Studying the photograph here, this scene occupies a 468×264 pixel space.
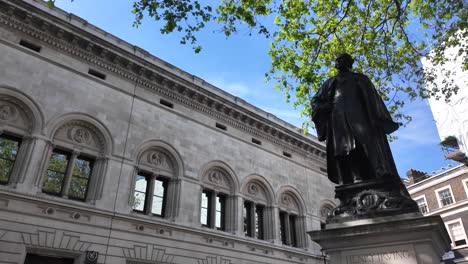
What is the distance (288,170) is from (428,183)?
17.5 meters

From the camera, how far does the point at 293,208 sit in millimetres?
24172

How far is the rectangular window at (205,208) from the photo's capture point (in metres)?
19.0

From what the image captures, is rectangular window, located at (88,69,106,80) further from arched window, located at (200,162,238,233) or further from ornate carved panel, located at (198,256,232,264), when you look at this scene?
ornate carved panel, located at (198,256,232,264)

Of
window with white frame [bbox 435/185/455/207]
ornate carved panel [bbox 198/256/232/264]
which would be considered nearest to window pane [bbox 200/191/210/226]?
ornate carved panel [bbox 198/256/232/264]

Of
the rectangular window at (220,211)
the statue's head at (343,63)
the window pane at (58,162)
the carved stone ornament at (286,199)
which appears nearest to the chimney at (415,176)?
the carved stone ornament at (286,199)

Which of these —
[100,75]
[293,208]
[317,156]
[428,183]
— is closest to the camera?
[100,75]

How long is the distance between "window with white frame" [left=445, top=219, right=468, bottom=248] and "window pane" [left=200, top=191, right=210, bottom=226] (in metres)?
23.1

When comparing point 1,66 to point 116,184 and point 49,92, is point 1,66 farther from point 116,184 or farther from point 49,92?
point 116,184

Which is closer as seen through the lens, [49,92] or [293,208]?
[49,92]

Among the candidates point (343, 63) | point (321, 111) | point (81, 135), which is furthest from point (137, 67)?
point (321, 111)

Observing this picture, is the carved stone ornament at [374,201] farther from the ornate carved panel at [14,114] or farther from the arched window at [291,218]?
the arched window at [291,218]

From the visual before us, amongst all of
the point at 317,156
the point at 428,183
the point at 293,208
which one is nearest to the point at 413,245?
the point at 293,208

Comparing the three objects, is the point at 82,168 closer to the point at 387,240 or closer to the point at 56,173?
the point at 56,173

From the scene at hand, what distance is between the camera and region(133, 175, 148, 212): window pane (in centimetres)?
1666
